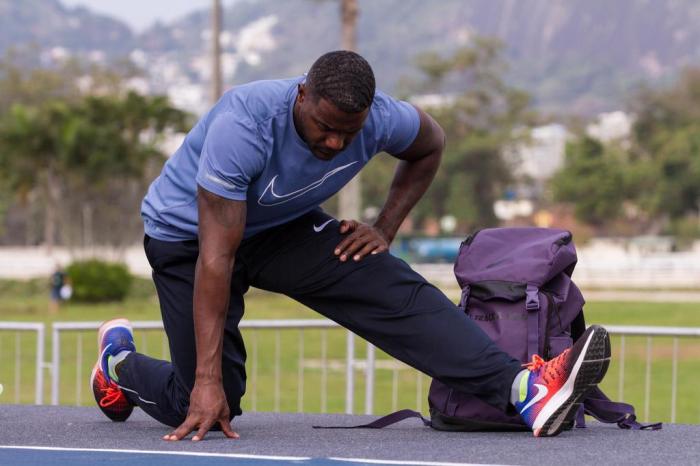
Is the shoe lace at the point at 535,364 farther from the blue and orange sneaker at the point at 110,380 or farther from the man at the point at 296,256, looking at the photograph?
the blue and orange sneaker at the point at 110,380

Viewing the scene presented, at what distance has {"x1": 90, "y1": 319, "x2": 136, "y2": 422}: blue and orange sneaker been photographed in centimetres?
578

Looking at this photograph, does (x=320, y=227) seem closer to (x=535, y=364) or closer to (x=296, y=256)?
(x=296, y=256)

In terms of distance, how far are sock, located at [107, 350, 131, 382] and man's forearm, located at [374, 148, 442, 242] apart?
1.21 m

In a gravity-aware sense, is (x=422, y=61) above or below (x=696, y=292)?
above

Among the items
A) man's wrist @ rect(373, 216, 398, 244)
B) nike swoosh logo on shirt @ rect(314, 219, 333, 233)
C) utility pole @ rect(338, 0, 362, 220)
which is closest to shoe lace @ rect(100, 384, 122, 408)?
nike swoosh logo on shirt @ rect(314, 219, 333, 233)

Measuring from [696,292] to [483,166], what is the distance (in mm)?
44328

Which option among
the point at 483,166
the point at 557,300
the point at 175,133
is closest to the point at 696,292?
the point at 175,133

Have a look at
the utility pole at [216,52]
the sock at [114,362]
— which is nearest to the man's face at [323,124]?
the sock at [114,362]

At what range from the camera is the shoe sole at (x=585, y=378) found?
4.76 m

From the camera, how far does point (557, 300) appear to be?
17.6 feet

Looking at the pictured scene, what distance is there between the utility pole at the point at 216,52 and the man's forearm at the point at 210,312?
21732 mm

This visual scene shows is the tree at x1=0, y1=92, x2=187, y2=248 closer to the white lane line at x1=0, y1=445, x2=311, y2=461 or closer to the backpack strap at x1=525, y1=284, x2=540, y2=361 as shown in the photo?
the backpack strap at x1=525, y1=284, x2=540, y2=361

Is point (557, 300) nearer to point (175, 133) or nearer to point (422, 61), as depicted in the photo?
point (175, 133)

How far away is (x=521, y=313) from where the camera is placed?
5352mm
